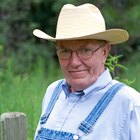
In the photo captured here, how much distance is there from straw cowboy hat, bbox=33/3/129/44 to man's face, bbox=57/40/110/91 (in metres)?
0.05

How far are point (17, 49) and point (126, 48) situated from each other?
11.8 ft

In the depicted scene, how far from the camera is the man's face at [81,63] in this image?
2955mm

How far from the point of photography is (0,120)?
9.86 feet

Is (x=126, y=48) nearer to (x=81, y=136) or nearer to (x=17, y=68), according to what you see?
(x=17, y=68)

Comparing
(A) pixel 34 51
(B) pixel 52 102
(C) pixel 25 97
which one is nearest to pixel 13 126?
(B) pixel 52 102

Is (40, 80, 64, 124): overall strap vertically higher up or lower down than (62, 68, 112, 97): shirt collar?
lower down

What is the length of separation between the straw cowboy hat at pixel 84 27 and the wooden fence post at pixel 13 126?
0.41 meters

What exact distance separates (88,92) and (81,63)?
Answer: 0.14 m

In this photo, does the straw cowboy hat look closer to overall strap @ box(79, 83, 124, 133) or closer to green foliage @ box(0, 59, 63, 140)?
overall strap @ box(79, 83, 124, 133)

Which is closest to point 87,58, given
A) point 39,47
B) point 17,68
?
point 17,68

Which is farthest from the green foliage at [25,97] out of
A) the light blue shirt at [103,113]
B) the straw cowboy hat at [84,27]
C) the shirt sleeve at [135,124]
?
the shirt sleeve at [135,124]

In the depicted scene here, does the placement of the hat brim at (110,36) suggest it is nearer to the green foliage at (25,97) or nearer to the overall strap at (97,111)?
the overall strap at (97,111)

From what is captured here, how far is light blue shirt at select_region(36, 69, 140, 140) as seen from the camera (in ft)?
9.23

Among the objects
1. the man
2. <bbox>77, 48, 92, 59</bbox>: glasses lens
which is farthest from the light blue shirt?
<bbox>77, 48, 92, 59</bbox>: glasses lens
